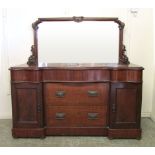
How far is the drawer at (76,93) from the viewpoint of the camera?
255 centimetres

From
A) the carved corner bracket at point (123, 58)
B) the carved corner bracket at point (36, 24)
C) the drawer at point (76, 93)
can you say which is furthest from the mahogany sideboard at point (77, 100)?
the carved corner bracket at point (36, 24)

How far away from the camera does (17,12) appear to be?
3.05 metres

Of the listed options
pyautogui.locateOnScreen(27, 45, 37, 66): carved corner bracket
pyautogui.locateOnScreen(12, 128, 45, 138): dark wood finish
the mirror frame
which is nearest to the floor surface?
pyautogui.locateOnScreen(12, 128, 45, 138): dark wood finish

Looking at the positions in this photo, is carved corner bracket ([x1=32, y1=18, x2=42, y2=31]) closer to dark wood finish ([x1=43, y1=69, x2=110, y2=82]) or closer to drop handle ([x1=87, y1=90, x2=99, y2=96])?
dark wood finish ([x1=43, y1=69, x2=110, y2=82])

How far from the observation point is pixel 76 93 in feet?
8.41

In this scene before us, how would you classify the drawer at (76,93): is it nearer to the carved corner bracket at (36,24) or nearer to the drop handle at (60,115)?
the drop handle at (60,115)

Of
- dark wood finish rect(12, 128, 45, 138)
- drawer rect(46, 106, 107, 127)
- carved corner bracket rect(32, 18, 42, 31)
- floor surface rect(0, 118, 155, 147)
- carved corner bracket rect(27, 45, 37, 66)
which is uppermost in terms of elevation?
carved corner bracket rect(32, 18, 42, 31)

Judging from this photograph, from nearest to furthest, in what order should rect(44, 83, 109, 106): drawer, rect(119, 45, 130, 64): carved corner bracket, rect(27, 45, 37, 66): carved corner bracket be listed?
rect(44, 83, 109, 106): drawer
rect(27, 45, 37, 66): carved corner bracket
rect(119, 45, 130, 64): carved corner bracket

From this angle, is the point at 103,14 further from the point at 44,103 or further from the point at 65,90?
the point at 44,103

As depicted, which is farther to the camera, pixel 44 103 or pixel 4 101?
pixel 4 101

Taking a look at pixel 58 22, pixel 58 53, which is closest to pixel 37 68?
pixel 58 53

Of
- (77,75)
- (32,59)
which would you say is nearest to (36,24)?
(32,59)

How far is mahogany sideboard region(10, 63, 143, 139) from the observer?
2.50m
